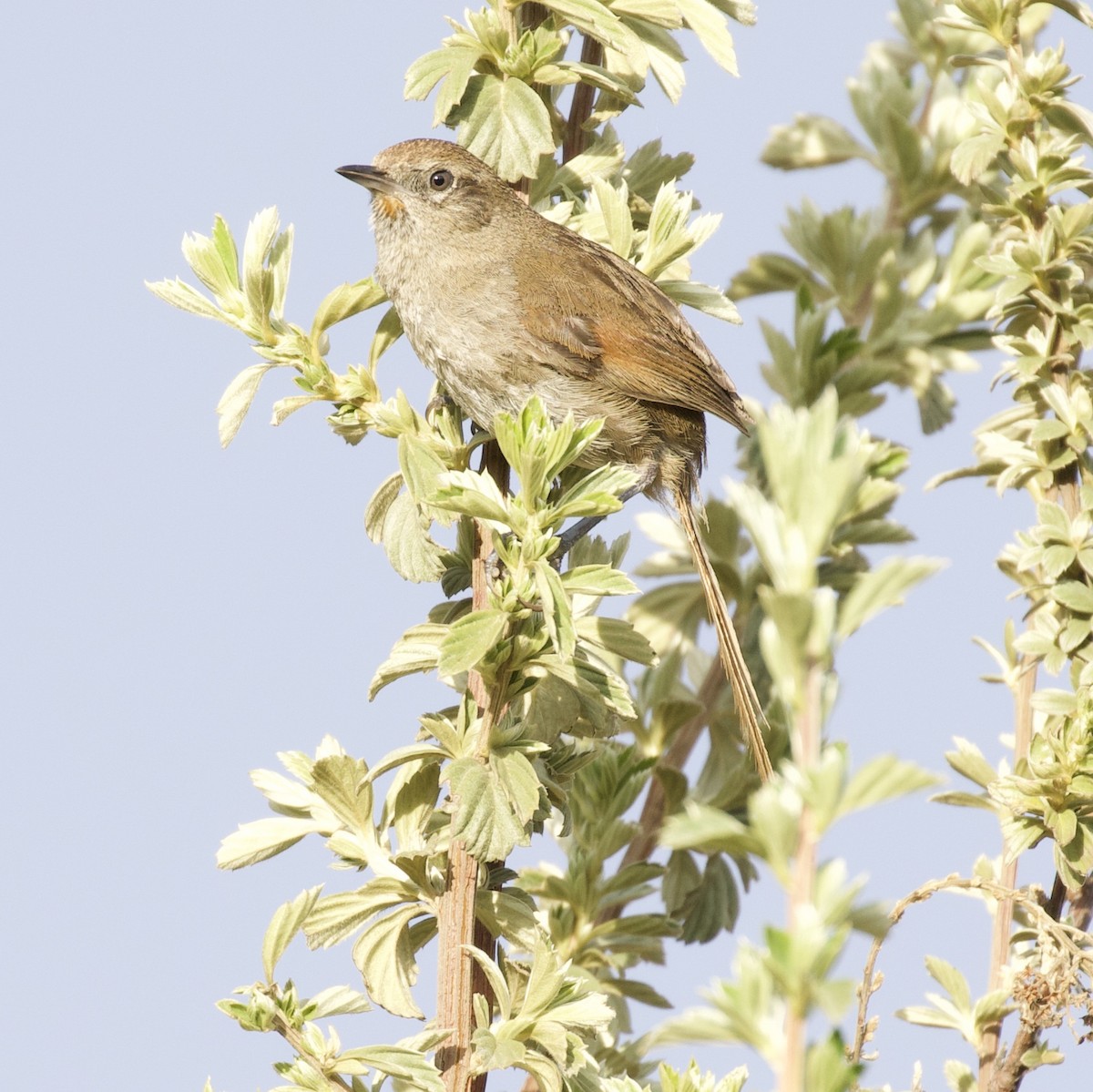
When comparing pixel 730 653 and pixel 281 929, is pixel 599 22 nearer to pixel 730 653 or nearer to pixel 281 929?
pixel 730 653

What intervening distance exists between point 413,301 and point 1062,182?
1.58 m

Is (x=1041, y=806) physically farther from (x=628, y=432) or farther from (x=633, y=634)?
(x=628, y=432)

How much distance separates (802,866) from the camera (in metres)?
1.01

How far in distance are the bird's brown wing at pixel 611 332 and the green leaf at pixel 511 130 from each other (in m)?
0.93

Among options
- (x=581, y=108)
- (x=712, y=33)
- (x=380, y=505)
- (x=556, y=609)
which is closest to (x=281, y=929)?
(x=556, y=609)

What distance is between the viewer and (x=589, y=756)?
2.57m

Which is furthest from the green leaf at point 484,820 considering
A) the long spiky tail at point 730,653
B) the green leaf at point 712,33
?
the green leaf at point 712,33

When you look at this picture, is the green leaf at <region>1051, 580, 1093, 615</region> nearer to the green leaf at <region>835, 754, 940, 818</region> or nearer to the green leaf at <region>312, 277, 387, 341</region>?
the green leaf at <region>312, 277, 387, 341</region>

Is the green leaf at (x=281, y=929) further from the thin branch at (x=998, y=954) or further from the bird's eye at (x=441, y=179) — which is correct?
the bird's eye at (x=441, y=179)

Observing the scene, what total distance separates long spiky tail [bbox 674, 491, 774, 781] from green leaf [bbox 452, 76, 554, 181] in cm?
119

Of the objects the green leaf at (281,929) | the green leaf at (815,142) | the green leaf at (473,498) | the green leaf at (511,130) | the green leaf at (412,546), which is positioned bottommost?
the green leaf at (281,929)

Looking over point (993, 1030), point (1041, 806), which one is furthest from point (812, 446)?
point (993, 1030)

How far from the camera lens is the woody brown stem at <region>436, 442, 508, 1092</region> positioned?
2.18 m

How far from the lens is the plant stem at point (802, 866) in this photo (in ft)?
3.23
